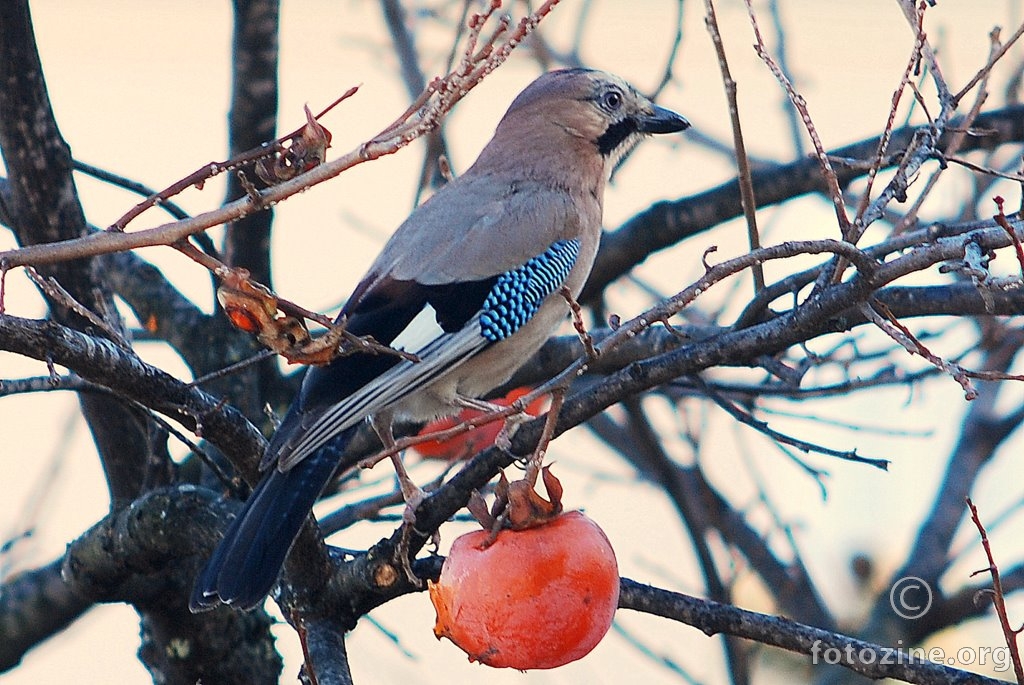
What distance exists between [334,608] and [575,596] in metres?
0.67

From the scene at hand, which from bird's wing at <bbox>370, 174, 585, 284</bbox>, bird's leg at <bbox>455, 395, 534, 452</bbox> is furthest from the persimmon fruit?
bird's wing at <bbox>370, 174, 585, 284</bbox>

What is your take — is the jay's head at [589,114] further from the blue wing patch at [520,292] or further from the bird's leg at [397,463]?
the bird's leg at [397,463]

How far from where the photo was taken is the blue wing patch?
3.12 meters

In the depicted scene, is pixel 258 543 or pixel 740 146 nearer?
pixel 258 543

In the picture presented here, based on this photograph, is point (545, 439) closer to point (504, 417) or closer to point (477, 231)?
point (504, 417)

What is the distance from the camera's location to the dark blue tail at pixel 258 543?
2279 millimetres

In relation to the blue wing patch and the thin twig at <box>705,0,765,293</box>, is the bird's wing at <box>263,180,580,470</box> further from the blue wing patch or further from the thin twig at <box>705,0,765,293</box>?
the thin twig at <box>705,0,765,293</box>

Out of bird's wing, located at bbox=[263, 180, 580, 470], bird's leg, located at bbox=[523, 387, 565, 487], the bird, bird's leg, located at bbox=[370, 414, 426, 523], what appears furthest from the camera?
bird's leg, located at bbox=[370, 414, 426, 523]

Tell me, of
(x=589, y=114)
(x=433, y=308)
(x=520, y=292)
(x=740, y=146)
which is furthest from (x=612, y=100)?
(x=740, y=146)

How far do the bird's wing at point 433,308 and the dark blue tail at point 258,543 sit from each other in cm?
17

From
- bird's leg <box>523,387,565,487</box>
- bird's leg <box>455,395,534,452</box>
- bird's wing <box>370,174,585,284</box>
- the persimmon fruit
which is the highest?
bird's wing <box>370,174,585,284</box>

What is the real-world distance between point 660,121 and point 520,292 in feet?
3.05

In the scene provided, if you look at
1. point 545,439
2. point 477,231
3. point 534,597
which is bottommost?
point 534,597

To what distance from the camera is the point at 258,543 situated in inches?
90.5
